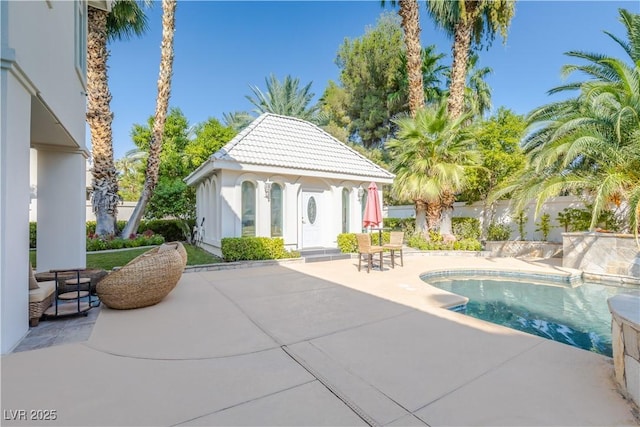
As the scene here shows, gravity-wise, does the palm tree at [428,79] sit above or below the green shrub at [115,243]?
above

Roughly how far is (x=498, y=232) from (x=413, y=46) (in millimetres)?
10451

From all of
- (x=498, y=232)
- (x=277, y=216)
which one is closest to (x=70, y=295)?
(x=277, y=216)

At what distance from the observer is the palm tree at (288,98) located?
30.4 metres

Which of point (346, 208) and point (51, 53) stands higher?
point (51, 53)

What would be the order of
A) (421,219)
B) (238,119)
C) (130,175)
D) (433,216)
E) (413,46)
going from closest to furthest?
(433,216) < (413,46) < (421,219) < (238,119) < (130,175)

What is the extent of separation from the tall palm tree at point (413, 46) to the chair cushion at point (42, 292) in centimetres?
1505

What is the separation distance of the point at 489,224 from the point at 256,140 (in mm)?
12759

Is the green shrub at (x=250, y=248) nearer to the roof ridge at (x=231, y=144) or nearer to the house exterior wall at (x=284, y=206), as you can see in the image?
the house exterior wall at (x=284, y=206)

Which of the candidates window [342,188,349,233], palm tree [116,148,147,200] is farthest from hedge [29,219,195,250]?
window [342,188,349,233]

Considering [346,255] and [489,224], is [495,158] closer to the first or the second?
[489,224]

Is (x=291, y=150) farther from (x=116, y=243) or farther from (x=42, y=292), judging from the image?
(x=42, y=292)

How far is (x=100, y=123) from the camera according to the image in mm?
13234

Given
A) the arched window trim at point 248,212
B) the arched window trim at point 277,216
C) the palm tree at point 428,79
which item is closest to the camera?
the arched window trim at point 248,212

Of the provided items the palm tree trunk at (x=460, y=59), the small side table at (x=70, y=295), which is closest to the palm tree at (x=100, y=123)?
the small side table at (x=70, y=295)
